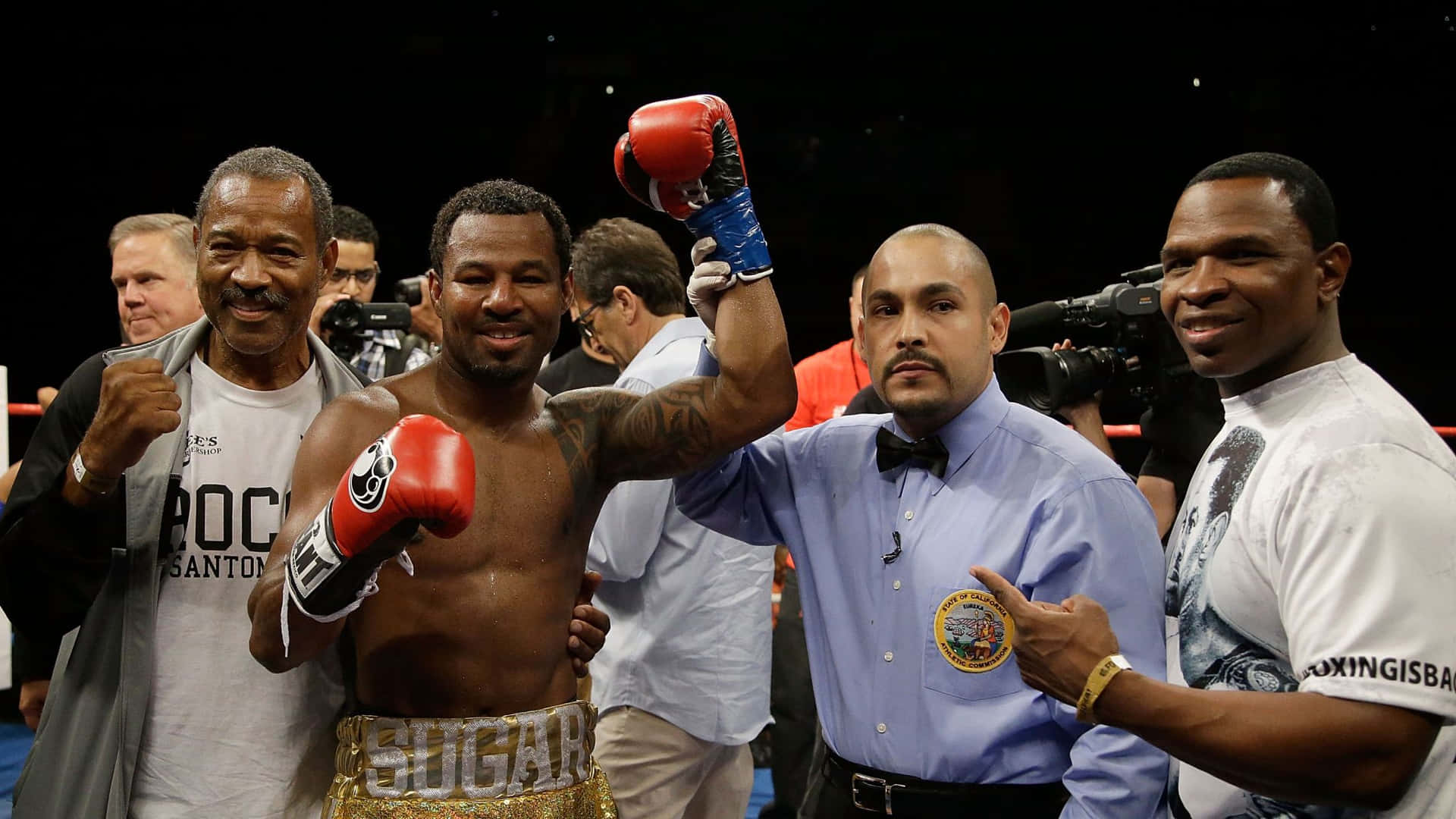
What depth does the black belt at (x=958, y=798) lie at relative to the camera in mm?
1454

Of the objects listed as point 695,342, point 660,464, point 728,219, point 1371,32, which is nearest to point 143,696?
point 660,464

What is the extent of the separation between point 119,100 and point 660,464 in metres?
6.56

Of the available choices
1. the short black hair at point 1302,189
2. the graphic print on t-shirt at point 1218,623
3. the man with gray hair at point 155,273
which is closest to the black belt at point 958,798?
the graphic print on t-shirt at point 1218,623

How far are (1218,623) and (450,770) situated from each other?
959 mm

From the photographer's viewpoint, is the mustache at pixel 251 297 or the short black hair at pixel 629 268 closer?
the mustache at pixel 251 297

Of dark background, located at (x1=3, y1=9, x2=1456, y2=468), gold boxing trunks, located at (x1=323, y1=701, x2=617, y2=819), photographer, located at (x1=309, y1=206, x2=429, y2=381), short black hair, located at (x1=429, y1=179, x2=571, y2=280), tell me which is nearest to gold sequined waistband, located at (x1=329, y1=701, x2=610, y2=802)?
gold boxing trunks, located at (x1=323, y1=701, x2=617, y2=819)

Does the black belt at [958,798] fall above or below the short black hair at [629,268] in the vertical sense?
below

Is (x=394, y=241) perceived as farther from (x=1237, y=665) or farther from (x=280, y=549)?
(x=1237, y=665)

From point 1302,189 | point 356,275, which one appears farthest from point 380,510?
point 356,275

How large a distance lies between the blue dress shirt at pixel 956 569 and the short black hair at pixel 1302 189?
15.8 inches

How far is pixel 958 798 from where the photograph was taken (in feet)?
4.79

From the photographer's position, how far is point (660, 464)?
166 cm

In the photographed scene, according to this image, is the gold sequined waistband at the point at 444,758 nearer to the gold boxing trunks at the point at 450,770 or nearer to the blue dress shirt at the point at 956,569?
the gold boxing trunks at the point at 450,770

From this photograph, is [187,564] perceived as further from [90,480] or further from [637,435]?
[637,435]
